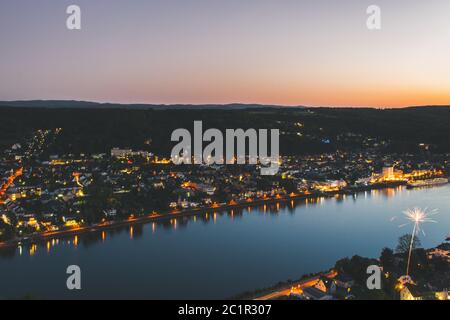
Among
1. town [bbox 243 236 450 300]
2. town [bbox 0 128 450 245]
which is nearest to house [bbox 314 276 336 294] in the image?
town [bbox 243 236 450 300]

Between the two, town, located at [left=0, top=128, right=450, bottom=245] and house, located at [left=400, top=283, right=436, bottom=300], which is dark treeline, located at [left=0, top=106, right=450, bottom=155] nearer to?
town, located at [left=0, top=128, right=450, bottom=245]

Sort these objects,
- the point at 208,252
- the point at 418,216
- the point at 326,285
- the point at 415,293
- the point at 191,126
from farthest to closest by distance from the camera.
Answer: the point at 191,126 → the point at 418,216 → the point at 208,252 → the point at 326,285 → the point at 415,293

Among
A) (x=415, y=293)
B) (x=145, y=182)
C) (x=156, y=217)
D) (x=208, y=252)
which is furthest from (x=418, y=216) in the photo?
(x=145, y=182)

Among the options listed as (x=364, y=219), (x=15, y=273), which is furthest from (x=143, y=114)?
(x=15, y=273)

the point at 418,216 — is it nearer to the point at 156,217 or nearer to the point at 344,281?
the point at 344,281

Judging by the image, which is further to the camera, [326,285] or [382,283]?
[326,285]

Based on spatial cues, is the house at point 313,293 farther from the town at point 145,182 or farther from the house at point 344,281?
the town at point 145,182
